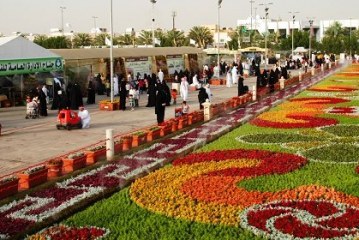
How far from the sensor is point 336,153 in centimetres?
1450

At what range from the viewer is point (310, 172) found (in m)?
12.6

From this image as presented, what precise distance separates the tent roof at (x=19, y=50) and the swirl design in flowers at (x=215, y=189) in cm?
1280

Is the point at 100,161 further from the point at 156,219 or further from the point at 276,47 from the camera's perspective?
the point at 276,47

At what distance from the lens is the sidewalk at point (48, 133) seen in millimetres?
14766

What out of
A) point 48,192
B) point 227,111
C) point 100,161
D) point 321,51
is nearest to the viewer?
point 48,192

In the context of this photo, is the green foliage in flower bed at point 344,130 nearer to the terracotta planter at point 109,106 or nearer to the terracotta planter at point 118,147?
the terracotta planter at point 118,147

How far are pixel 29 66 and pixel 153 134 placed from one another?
414 inches

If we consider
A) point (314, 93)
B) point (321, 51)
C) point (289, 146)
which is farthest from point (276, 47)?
point (289, 146)

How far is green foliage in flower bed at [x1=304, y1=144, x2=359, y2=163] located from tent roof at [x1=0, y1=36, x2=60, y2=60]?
48.9 ft

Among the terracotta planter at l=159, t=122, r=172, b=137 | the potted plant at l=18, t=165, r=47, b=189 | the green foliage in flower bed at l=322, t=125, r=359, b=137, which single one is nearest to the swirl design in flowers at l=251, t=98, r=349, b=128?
the green foliage in flower bed at l=322, t=125, r=359, b=137

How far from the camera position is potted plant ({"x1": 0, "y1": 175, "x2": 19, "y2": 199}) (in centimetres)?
1064

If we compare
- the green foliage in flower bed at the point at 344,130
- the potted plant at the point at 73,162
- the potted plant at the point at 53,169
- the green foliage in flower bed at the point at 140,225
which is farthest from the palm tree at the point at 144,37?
the green foliage in flower bed at the point at 140,225

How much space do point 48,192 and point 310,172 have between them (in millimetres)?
6124

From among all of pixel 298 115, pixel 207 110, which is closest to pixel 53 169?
pixel 207 110
